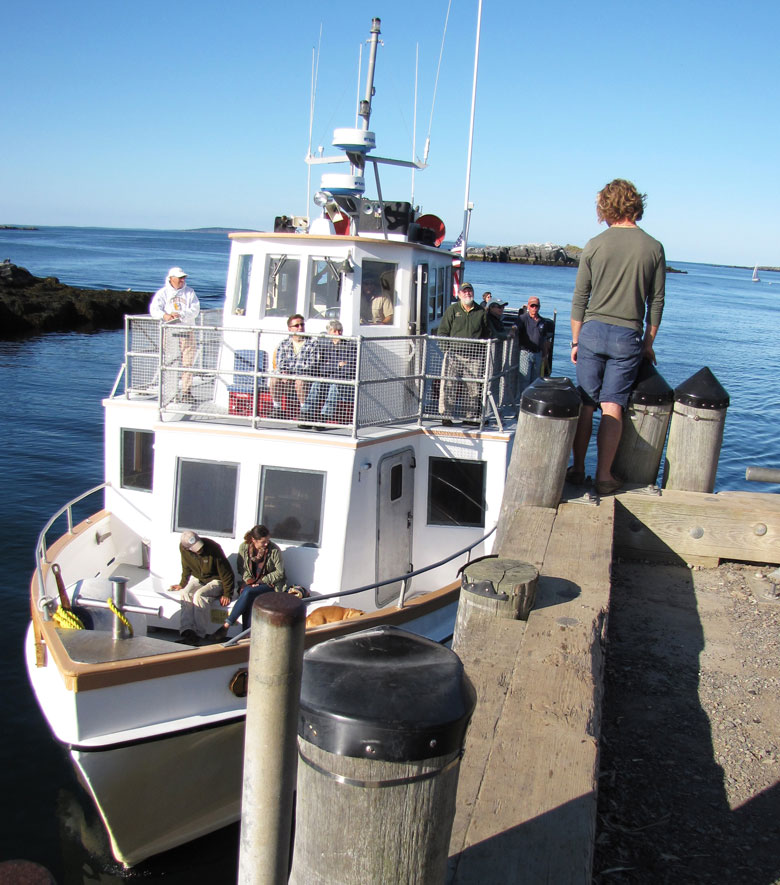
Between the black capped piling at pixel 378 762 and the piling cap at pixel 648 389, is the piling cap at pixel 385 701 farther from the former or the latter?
the piling cap at pixel 648 389

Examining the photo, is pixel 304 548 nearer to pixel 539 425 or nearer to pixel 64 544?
pixel 64 544

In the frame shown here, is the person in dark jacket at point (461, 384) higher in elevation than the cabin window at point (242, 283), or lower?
lower

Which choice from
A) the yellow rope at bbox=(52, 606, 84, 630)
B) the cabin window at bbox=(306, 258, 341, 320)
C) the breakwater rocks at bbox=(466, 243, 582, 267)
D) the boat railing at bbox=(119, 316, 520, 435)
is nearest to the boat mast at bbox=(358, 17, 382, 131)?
the cabin window at bbox=(306, 258, 341, 320)

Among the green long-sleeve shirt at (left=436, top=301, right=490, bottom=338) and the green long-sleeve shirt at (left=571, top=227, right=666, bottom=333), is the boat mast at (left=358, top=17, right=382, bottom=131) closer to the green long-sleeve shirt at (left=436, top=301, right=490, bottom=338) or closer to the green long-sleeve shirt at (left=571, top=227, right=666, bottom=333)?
the green long-sleeve shirt at (left=436, top=301, right=490, bottom=338)

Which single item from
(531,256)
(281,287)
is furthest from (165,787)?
(531,256)

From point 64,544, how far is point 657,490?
645 cm

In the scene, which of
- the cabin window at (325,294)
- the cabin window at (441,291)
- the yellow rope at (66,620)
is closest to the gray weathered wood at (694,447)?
the cabin window at (325,294)

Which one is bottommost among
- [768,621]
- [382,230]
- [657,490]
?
[768,621]

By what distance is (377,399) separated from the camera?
335 inches

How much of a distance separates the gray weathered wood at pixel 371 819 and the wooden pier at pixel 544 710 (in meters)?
0.52

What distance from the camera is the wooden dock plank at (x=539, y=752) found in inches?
84.1

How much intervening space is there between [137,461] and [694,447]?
21.9 ft

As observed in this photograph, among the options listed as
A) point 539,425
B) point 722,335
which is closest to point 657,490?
point 539,425

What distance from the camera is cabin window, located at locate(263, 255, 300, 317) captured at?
9719 millimetres
